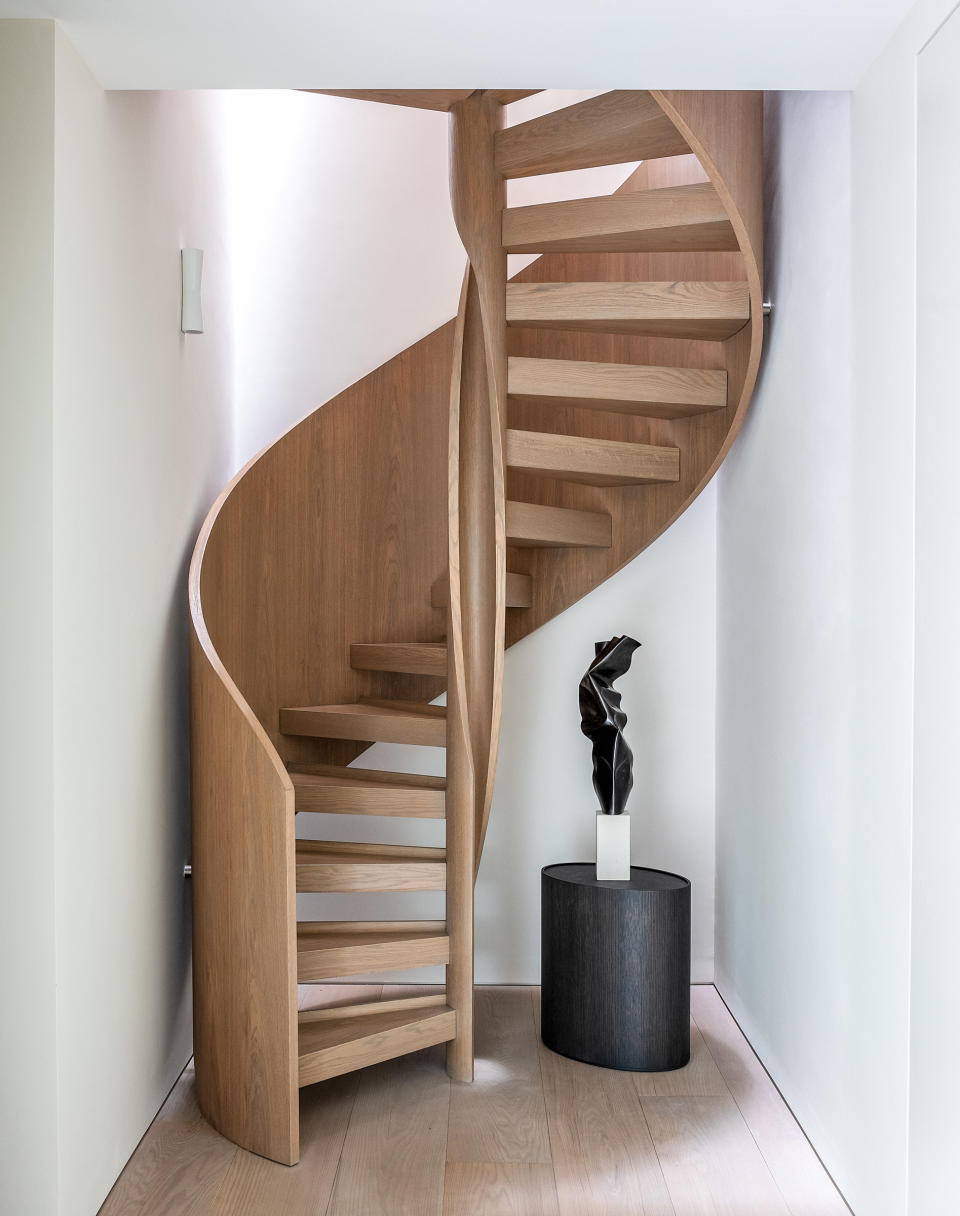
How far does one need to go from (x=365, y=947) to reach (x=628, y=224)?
7.72 feet

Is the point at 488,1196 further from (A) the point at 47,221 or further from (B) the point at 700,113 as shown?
(B) the point at 700,113

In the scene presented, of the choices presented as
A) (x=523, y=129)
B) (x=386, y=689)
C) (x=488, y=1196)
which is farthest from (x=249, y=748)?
(x=523, y=129)

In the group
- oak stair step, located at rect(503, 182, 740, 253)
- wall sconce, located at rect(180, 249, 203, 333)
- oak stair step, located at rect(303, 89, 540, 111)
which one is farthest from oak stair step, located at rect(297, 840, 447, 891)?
oak stair step, located at rect(303, 89, 540, 111)

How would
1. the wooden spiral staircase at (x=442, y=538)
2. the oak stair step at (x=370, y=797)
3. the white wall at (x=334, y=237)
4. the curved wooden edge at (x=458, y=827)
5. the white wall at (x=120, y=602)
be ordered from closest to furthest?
the white wall at (x=120, y=602) → the wooden spiral staircase at (x=442, y=538) → the curved wooden edge at (x=458, y=827) → the oak stair step at (x=370, y=797) → the white wall at (x=334, y=237)

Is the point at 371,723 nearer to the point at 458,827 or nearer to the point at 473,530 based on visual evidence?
the point at 458,827

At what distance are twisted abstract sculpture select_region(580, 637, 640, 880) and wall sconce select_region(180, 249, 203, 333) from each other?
1.69 metres

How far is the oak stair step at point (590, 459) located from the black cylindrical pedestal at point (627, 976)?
1.39 meters

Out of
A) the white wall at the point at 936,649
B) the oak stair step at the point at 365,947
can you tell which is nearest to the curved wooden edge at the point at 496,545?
the oak stair step at the point at 365,947

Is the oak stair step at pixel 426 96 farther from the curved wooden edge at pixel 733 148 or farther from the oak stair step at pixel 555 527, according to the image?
the oak stair step at pixel 555 527

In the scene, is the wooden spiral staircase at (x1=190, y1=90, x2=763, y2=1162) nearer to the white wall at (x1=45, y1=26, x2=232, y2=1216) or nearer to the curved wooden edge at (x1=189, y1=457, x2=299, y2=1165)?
the curved wooden edge at (x1=189, y1=457, x2=299, y2=1165)

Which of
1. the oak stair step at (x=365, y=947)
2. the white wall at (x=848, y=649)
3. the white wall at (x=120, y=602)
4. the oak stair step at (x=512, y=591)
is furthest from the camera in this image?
the oak stair step at (x=512, y=591)

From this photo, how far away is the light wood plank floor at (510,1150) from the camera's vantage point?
256cm

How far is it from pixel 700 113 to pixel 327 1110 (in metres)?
3.02

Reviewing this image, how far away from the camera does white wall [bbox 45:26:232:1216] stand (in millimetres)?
2318
